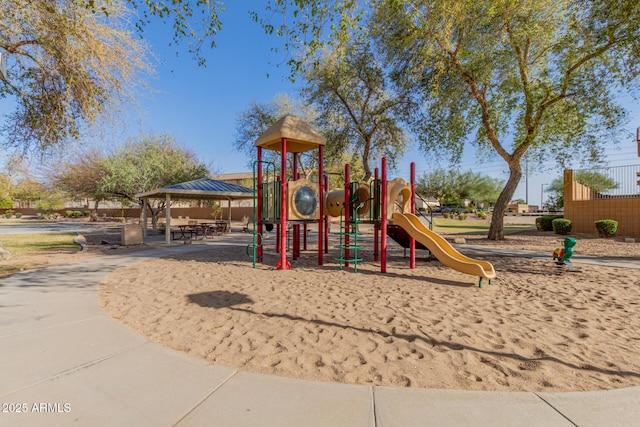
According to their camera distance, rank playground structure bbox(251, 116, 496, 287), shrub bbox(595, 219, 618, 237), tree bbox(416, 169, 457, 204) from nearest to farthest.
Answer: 1. playground structure bbox(251, 116, 496, 287)
2. shrub bbox(595, 219, 618, 237)
3. tree bbox(416, 169, 457, 204)

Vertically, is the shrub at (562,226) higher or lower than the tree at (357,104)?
lower

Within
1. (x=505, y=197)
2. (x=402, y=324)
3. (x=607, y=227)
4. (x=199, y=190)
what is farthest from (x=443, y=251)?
(x=607, y=227)

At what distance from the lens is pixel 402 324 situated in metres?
4.51

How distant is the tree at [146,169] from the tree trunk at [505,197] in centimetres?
2192

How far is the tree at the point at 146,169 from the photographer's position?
895 inches

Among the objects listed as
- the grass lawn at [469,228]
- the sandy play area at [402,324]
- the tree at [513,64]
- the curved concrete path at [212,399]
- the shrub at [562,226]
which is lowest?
the sandy play area at [402,324]

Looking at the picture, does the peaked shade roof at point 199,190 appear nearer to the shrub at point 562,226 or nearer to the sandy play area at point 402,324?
the sandy play area at point 402,324

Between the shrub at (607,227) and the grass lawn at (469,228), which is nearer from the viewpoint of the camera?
the shrub at (607,227)

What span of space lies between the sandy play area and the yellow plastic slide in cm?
34

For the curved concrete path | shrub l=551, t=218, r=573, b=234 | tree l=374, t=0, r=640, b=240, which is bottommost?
the curved concrete path

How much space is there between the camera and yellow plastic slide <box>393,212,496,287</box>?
7152 mm

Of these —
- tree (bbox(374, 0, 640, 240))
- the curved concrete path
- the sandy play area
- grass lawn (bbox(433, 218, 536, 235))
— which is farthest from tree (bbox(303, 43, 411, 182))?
the curved concrete path

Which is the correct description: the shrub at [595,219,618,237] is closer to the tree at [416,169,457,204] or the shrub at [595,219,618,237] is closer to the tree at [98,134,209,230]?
the tree at [98,134,209,230]

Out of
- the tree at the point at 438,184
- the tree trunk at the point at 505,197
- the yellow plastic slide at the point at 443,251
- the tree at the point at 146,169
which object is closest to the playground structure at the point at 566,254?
the yellow plastic slide at the point at 443,251
